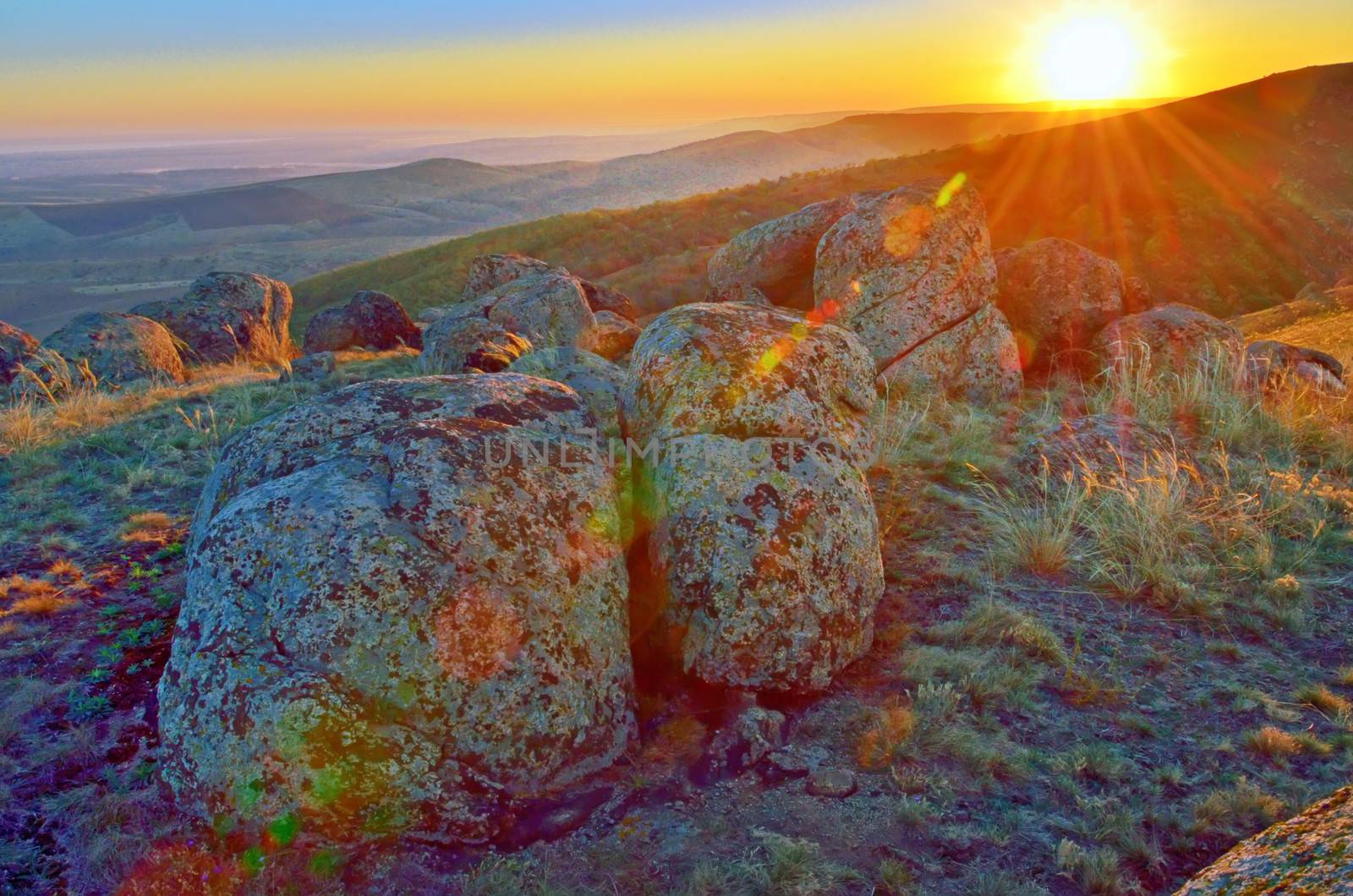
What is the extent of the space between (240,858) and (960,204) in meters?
9.53

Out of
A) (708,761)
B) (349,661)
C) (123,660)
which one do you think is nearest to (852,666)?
(708,761)

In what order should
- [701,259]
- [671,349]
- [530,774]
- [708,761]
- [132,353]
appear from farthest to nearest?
[701,259], [132,353], [671,349], [708,761], [530,774]

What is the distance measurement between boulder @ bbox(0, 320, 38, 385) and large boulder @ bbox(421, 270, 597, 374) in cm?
640

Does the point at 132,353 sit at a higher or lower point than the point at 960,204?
lower

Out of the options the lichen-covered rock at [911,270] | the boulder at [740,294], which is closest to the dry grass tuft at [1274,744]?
the lichen-covered rock at [911,270]

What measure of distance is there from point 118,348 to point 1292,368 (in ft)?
51.6

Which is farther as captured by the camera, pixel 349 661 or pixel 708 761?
pixel 708 761

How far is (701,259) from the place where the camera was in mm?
26891

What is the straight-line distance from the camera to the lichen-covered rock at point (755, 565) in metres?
3.85

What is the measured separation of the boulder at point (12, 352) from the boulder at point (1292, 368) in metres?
16.4

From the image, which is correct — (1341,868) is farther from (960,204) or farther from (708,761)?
(960,204)

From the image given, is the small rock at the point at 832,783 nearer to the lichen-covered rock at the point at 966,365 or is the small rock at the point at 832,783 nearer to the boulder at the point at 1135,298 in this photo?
the lichen-covered rock at the point at 966,365

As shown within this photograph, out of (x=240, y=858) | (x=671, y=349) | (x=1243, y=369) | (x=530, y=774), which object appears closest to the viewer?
(x=240, y=858)

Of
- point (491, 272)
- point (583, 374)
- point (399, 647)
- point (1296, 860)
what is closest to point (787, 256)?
point (583, 374)
